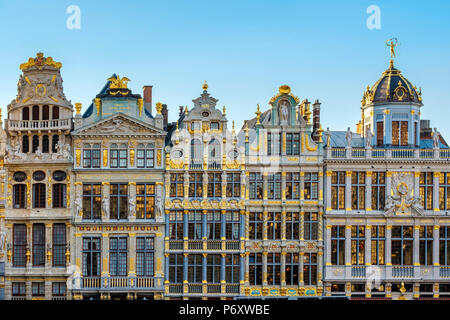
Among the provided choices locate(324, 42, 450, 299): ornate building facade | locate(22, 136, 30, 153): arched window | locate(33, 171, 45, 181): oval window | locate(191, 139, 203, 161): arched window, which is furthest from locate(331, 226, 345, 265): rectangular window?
locate(22, 136, 30, 153): arched window

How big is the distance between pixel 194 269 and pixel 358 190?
11745 mm

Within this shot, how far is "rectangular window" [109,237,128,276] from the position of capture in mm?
47156

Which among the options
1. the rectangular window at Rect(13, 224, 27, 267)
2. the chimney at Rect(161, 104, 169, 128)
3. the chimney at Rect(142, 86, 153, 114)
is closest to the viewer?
the rectangular window at Rect(13, 224, 27, 267)

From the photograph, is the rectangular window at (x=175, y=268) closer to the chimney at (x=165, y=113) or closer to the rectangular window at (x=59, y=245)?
the rectangular window at (x=59, y=245)

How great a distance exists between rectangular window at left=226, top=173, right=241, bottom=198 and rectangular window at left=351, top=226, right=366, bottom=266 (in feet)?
25.8

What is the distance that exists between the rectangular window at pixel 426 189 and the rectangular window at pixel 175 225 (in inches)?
622

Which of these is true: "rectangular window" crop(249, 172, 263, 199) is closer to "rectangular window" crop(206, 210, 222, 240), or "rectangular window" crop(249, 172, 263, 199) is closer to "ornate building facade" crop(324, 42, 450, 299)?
"rectangular window" crop(206, 210, 222, 240)

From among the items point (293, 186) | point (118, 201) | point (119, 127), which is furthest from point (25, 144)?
point (293, 186)

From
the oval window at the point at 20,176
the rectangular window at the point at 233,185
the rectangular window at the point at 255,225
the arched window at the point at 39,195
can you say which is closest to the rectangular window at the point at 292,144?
the rectangular window at the point at 233,185

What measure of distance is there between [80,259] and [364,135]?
2049 centimetres

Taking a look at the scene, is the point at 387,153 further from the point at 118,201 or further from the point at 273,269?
the point at 118,201

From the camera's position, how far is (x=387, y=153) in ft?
158
